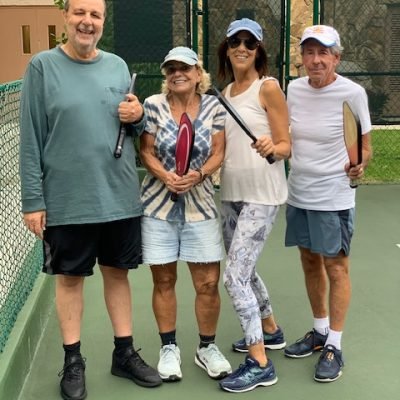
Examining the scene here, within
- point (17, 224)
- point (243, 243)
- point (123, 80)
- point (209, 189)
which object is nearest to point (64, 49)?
point (123, 80)

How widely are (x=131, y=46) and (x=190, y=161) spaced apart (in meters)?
4.65

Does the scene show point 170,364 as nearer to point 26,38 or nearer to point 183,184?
point 183,184

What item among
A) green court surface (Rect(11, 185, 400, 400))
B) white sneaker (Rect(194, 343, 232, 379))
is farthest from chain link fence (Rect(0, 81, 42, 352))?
white sneaker (Rect(194, 343, 232, 379))

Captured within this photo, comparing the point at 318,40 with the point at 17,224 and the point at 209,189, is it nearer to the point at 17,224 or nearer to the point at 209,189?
the point at 209,189

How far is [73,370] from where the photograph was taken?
11.1 ft

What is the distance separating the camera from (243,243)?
10.8 feet

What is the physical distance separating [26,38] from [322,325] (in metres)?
15.6

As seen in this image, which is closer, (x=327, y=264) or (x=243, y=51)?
(x=243, y=51)

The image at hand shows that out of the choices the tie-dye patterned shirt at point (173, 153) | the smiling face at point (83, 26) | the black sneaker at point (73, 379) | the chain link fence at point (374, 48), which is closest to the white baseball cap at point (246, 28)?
the tie-dye patterned shirt at point (173, 153)

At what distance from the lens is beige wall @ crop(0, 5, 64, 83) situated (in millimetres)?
17609

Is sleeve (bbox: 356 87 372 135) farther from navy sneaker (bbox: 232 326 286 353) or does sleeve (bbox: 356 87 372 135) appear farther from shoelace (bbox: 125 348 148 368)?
shoelace (bbox: 125 348 148 368)

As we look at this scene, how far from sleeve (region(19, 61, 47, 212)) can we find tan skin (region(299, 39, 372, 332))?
50.0 inches

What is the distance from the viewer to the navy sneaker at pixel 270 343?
12.4 feet

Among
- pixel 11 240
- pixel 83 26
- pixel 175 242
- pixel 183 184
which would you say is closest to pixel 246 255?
pixel 175 242
